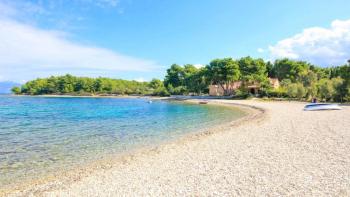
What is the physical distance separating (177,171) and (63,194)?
329 cm

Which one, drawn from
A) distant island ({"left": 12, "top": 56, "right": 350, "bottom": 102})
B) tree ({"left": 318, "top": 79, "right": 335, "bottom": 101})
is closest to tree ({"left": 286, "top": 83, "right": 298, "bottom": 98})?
distant island ({"left": 12, "top": 56, "right": 350, "bottom": 102})

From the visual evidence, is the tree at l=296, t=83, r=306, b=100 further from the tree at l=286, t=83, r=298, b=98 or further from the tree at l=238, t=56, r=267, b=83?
the tree at l=238, t=56, r=267, b=83

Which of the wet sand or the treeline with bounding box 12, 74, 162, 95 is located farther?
the treeline with bounding box 12, 74, 162, 95

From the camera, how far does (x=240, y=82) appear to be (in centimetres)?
7325

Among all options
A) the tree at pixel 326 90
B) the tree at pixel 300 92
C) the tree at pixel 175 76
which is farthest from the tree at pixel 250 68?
the tree at pixel 175 76

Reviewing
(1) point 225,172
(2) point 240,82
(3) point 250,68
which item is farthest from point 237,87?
(1) point 225,172

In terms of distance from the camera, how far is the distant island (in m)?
41.9

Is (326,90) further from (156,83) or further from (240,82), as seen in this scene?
(156,83)

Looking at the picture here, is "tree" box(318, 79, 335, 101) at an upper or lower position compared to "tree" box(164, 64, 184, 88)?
lower

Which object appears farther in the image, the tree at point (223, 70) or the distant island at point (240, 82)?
the tree at point (223, 70)

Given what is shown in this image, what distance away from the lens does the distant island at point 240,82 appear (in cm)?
4191

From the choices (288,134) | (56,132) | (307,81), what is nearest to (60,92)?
(307,81)

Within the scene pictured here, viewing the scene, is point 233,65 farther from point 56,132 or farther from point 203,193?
point 203,193

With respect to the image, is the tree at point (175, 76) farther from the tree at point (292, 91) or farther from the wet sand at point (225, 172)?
the wet sand at point (225, 172)
